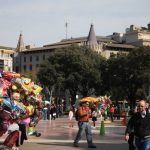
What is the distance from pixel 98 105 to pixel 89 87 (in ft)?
82.9

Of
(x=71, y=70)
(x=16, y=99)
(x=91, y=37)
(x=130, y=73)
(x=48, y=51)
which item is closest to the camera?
(x=16, y=99)

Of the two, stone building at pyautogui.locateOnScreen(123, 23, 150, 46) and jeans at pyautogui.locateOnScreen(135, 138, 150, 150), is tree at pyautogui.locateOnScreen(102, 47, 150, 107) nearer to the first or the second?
stone building at pyautogui.locateOnScreen(123, 23, 150, 46)

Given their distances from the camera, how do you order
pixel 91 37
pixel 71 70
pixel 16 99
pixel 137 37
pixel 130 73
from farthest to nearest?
pixel 137 37 < pixel 91 37 < pixel 71 70 < pixel 130 73 < pixel 16 99

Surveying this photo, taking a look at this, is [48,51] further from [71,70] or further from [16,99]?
[16,99]

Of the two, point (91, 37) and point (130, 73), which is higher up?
point (91, 37)

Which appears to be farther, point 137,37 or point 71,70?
point 137,37

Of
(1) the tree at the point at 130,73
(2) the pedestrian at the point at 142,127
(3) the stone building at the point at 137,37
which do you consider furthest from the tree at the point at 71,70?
(2) the pedestrian at the point at 142,127

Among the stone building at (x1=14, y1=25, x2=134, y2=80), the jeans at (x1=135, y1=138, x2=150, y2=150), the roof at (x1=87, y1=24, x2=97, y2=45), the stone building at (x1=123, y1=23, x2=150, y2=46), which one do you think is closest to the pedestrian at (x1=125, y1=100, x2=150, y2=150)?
the jeans at (x1=135, y1=138, x2=150, y2=150)

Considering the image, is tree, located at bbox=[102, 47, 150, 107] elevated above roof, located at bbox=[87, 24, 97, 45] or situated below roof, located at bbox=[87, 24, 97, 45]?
below

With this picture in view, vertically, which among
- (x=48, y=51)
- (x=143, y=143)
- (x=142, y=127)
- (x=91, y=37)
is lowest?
(x=143, y=143)

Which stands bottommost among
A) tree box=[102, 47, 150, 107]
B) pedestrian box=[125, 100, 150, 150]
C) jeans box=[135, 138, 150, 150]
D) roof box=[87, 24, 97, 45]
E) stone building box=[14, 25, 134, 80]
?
jeans box=[135, 138, 150, 150]

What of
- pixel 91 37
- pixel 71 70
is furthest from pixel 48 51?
pixel 71 70

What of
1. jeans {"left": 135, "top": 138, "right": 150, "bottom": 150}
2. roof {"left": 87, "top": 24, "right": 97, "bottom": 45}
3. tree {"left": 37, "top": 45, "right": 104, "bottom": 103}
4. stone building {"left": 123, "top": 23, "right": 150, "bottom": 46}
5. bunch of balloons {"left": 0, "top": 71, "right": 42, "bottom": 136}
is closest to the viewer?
jeans {"left": 135, "top": 138, "right": 150, "bottom": 150}

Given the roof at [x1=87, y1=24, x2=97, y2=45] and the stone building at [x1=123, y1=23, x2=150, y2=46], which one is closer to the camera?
the roof at [x1=87, y1=24, x2=97, y2=45]
